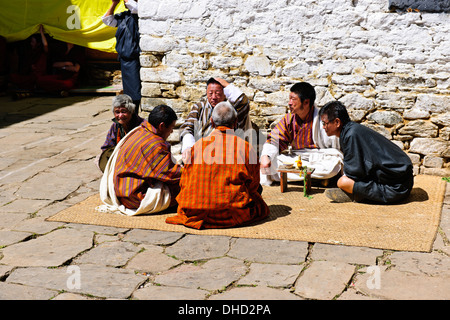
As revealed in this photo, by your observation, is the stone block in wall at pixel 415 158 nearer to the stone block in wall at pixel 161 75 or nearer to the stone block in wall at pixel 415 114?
the stone block in wall at pixel 415 114

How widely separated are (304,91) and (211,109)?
3.24ft

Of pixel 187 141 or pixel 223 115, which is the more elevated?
pixel 223 115

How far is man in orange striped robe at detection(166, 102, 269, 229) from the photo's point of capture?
175 inches

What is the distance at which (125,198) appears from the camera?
4.89 metres

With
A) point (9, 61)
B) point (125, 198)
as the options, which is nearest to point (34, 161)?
point (125, 198)

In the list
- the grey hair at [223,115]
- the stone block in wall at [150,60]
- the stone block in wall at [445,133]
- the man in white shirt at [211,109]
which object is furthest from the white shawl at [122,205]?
the stone block in wall at [445,133]

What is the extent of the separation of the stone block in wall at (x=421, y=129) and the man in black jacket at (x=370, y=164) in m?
0.93

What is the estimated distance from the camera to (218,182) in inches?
175

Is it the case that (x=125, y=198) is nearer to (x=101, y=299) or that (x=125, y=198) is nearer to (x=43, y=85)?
(x=101, y=299)

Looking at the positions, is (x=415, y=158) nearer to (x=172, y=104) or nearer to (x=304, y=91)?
(x=304, y=91)

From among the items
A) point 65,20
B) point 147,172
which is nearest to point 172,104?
point 147,172

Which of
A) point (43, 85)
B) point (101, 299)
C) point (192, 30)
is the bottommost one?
point (101, 299)

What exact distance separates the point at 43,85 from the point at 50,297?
25.3 ft

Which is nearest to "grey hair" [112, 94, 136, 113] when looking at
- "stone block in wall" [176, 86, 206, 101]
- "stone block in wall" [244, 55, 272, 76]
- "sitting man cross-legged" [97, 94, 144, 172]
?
"sitting man cross-legged" [97, 94, 144, 172]
